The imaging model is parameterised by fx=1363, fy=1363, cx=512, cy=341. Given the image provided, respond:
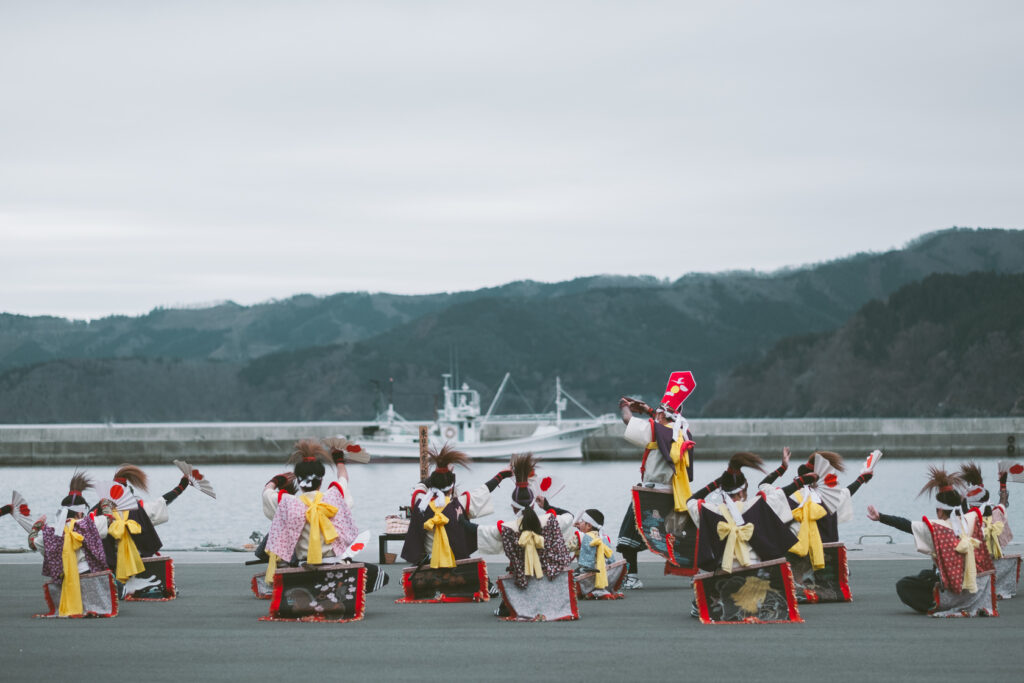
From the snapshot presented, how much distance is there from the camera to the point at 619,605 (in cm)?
1281

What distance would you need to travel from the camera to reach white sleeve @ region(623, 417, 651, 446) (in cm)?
1373

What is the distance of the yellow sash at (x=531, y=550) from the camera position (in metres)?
11.7

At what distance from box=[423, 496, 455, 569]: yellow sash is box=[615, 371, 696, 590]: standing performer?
206 centimetres

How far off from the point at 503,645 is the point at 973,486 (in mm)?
4528

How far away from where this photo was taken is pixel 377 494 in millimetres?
53188

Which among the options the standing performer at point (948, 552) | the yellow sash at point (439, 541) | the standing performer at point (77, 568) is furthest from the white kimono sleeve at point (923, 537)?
the standing performer at point (77, 568)

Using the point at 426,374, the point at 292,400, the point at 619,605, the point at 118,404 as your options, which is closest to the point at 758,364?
the point at 426,374

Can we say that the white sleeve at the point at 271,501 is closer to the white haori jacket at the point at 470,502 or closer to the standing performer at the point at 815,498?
the white haori jacket at the point at 470,502

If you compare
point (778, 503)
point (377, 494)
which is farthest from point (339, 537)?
point (377, 494)

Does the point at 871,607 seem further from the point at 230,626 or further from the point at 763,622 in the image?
the point at 230,626

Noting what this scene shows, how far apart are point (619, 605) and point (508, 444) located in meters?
54.4

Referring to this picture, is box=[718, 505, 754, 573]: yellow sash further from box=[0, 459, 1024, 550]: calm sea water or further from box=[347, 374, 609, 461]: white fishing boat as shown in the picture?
box=[347, 374, 609, 461]: white fishing boat

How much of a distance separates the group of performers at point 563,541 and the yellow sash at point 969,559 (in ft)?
0.04

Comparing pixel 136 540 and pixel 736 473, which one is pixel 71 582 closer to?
pixel 136 540
